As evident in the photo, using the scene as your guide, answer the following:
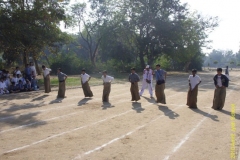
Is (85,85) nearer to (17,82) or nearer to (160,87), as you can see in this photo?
(160,87)

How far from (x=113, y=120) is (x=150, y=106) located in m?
3.32

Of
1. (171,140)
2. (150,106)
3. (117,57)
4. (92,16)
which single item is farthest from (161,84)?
(92,16)

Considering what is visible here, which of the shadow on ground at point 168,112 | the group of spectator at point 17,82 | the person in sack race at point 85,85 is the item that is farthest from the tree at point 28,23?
the shadow on ground at point 168,112

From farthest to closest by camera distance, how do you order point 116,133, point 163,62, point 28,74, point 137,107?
point 163,62 < point 28,74 < point 137,107 < point 116,133

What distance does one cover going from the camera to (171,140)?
22.7 ft

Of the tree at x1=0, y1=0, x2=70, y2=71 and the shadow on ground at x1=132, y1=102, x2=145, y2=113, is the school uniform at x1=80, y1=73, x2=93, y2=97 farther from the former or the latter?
the tree at x1=0, y1=0, x2=70, y2=71

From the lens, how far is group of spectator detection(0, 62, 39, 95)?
1664cm

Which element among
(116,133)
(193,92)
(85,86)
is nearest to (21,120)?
(116,133)

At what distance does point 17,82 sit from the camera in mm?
17875

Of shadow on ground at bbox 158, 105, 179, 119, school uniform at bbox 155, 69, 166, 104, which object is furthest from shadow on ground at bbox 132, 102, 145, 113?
school uniform at bbox 155, 69, 166, 104

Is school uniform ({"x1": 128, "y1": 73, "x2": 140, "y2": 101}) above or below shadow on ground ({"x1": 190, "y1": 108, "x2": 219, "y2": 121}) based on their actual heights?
above

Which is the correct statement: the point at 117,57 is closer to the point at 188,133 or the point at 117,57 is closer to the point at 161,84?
the point at 161,84

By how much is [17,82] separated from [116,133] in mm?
12247

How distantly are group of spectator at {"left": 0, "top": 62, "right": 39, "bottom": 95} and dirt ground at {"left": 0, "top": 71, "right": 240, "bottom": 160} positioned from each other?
5.17m
